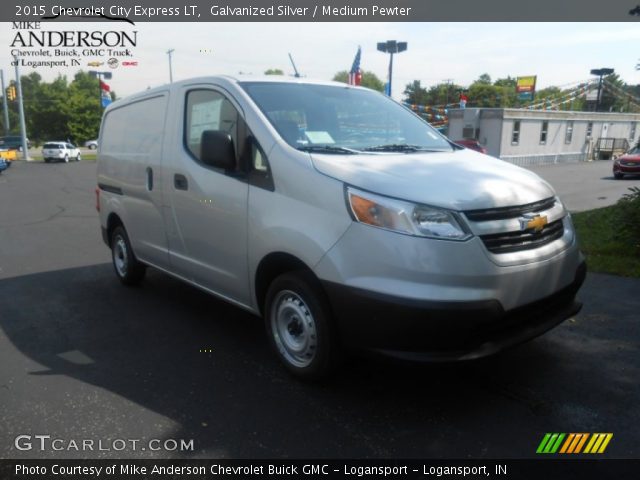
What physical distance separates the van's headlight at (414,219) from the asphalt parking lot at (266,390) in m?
0.76

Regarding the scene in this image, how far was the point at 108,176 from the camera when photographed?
5.88 m

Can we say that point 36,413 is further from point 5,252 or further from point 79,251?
point 5,252

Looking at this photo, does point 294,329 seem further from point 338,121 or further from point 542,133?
point 542,133

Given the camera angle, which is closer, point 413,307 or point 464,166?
point 413,307

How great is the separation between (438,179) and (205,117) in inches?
82.8

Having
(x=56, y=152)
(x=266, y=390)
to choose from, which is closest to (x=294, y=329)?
(x=266, y=390)

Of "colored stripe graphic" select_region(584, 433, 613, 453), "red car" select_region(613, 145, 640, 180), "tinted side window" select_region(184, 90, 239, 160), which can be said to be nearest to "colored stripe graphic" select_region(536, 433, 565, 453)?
"colored stripe graphic" select_region(584, 433, 613, 453)

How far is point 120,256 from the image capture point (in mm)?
5945

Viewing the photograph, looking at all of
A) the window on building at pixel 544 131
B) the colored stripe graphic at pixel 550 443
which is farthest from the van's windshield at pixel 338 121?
the window on building at pixel 544 131

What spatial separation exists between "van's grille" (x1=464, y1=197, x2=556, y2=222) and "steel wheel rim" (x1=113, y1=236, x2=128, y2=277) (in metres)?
4.18

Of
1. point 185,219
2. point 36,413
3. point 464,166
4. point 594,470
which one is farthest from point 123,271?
point 594,470

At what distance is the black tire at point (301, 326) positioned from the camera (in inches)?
124

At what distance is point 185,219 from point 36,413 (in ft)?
5.93

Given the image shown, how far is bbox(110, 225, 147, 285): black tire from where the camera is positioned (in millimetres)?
5605
